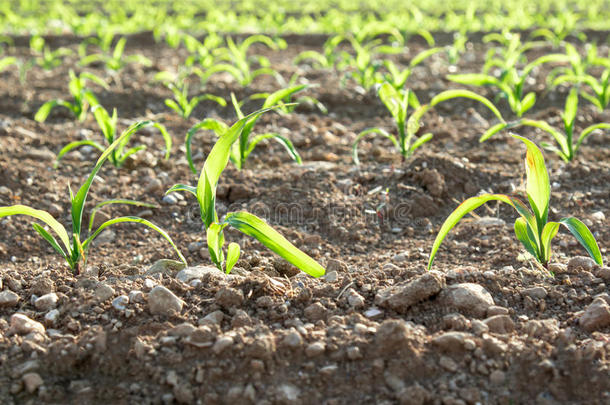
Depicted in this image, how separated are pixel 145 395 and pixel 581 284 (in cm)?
126

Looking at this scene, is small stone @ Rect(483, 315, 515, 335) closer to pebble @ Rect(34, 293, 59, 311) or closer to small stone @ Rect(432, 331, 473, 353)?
small stone @ Rect(432, 331, 473, 353)

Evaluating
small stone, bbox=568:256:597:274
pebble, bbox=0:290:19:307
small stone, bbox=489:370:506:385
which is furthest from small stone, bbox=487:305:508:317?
pebble, bbox=0:290:19:307

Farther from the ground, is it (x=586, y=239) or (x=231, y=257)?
(x=586, y=239)

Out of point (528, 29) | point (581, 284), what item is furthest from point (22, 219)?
point (528, 29)

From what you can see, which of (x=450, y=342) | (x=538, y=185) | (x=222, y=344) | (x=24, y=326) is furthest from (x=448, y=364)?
(x=24, y=326)

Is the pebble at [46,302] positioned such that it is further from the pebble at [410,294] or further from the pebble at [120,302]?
the pebble at [410,294]

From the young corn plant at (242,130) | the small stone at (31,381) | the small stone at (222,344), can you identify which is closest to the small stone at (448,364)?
the small stone at (222,344)

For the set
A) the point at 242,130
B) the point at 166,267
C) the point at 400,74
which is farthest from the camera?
the point at 400,74

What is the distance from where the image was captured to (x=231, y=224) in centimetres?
186

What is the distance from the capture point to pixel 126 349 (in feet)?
5.51

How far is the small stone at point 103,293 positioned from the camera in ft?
6.08

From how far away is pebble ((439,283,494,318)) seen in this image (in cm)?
182

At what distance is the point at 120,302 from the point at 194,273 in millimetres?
275

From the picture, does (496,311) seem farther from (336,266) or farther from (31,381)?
(31,381)
